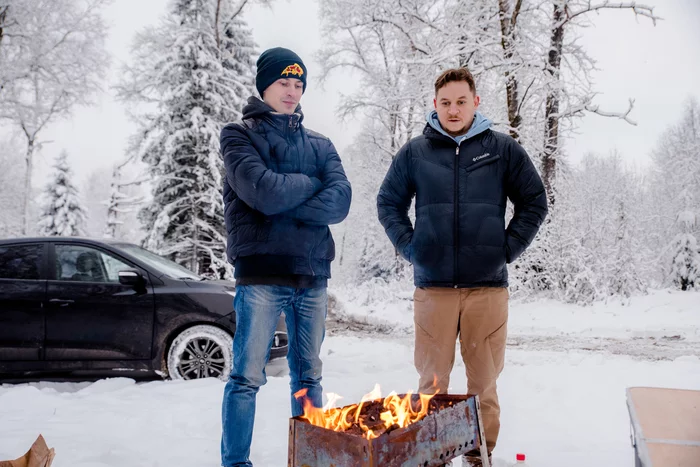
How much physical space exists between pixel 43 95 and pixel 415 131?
17383mm

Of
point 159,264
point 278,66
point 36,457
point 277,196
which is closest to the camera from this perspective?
point 36,457

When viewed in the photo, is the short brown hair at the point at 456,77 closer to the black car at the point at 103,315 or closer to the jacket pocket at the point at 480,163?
the jacket pocket at the point at 480,163

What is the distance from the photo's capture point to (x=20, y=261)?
5422 millimetres

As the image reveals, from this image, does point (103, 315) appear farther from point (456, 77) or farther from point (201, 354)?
point (456, 77)

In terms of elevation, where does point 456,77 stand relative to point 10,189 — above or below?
below

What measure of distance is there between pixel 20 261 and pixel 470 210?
4.94 m

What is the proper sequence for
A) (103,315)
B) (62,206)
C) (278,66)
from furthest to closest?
(62,206) → (103,315) → (278,66)

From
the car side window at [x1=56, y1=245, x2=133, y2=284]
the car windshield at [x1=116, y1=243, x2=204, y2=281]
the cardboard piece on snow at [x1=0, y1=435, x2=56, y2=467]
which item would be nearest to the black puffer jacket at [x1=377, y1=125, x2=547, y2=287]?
the cardboard piece on snow at [x1=0, y1=435, x2=56, y2=467]

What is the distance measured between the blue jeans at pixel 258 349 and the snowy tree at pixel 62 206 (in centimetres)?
3242

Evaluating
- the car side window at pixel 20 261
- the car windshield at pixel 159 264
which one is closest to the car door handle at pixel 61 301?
the car side window at pixel 20 261

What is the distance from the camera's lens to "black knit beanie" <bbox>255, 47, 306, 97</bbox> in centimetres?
288

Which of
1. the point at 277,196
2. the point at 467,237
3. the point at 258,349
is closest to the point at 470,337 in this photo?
the point at 467,237

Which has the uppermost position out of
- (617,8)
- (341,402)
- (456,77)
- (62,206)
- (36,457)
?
(617,8)

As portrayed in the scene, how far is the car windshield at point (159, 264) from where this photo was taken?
5641 millimetres
